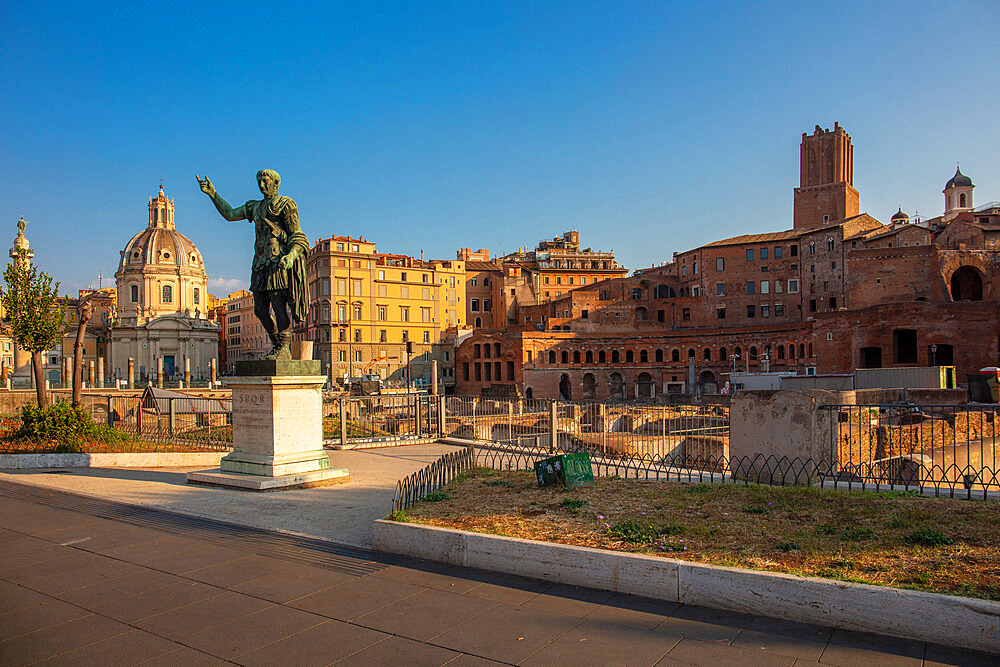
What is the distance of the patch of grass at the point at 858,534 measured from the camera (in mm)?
6145

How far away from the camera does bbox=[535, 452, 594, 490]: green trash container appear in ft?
29.4

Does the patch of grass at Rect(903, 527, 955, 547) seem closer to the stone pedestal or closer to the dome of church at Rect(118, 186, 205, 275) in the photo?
the stone pedestal

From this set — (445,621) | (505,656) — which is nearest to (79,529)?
(445,621)

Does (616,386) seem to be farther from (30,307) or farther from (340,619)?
(340,619)

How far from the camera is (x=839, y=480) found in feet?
29.2

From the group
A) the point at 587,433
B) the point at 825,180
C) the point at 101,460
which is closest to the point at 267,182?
the point at 101,460

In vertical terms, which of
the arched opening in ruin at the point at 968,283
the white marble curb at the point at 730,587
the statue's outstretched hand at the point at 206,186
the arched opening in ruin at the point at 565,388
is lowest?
the arched opening in ruin at the point at 565,388

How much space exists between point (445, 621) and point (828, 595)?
2.92 m

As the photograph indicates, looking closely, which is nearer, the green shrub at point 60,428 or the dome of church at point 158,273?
the green shrub at point 60,428

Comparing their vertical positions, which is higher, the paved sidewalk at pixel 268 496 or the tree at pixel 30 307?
the tree at pixel 30 307

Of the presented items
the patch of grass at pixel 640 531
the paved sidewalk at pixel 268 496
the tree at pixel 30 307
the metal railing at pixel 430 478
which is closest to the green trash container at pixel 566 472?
the metal railing at pixel 430 478

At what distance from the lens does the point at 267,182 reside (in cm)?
1141

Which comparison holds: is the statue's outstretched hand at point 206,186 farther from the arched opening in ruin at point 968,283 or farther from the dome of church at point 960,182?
the dome of church at point 960,182

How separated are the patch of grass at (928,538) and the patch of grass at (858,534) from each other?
28cm
